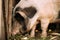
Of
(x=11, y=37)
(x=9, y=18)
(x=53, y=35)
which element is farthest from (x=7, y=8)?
(x=53, y=35)

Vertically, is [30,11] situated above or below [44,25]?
above

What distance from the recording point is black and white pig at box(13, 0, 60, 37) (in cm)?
193

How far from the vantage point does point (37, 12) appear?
76.2 inches

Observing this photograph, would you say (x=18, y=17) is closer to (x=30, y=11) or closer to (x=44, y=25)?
(x=30, y=11)

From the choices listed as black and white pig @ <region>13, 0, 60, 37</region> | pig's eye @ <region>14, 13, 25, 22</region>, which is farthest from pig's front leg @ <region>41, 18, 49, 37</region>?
pig's eye @ <region>14, 13, 25, 22</region>

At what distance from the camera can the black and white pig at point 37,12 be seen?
1.93 metres

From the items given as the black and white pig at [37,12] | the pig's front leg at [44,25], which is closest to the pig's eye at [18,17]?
the black and white pig at [37,12]

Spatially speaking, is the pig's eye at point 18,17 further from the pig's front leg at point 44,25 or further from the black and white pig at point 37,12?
the pig's front leg at point 44,25

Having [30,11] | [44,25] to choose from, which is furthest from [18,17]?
[44,25]

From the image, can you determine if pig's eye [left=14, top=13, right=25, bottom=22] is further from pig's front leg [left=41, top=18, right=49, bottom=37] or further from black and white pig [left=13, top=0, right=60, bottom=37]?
pig's front leg [left=41, top=18, right=49, bottom=37]

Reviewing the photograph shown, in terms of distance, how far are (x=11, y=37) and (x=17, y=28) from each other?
0.28ft

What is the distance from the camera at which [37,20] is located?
1.93m

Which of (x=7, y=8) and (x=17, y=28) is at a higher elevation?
(x=7, y=8)

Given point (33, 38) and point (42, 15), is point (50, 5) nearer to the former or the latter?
point (42, 15)
